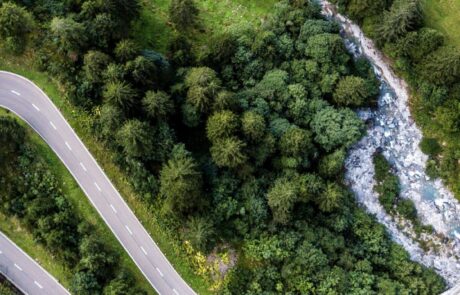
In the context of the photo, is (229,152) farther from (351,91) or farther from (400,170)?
(400,170)

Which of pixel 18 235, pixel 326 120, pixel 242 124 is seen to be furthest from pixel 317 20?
pixel 18 235

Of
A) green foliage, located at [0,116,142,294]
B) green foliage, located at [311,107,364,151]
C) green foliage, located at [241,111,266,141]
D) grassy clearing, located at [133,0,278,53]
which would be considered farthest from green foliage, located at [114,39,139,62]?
green foliage, located at [311,107,364,151]

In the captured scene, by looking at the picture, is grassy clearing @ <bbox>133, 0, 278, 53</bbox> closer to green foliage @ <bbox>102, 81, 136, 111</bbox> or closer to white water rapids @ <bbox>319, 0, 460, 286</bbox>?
white water rapids @ <bbox>319, 0, 460, 286</bbox>

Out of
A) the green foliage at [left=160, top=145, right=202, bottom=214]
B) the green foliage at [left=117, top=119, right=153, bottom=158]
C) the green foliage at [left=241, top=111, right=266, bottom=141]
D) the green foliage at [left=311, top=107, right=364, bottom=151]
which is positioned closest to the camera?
the green foliage at [left=160, top=145, right=202, bottom=214]

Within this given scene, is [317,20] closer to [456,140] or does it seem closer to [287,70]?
[287,70]

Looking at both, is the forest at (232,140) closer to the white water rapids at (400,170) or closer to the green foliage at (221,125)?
the green foliage at (221,125)

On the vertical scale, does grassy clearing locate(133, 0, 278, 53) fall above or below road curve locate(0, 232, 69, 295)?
above

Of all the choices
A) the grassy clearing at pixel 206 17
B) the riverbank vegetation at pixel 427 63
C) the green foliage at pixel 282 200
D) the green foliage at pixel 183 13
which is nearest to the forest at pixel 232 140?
the green foliage at pixel 282 200

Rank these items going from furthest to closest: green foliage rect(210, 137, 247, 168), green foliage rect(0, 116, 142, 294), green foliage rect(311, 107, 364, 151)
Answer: green foliage rect(311, 107, 364, 151)
green foliage rect(210, 137, 247, 168)
green foliage rect(0, 116, 142, 294)
